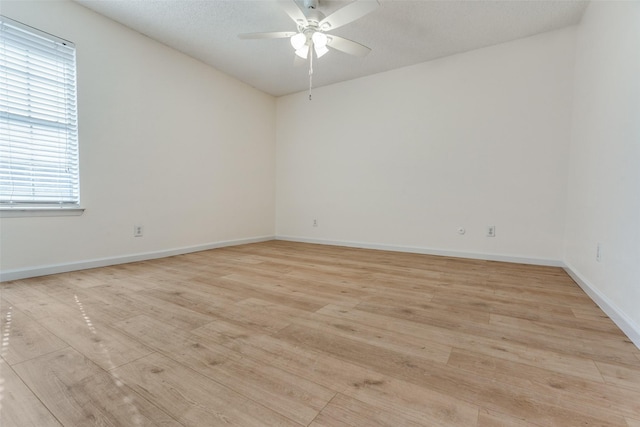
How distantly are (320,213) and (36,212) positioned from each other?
3159mm

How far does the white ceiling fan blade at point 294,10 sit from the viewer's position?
2033 millimetres

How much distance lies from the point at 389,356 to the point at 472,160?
2809 mm

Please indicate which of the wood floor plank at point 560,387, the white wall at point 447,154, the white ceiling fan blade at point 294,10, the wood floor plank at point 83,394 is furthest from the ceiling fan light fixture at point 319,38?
the wood floor plank at point 83,394

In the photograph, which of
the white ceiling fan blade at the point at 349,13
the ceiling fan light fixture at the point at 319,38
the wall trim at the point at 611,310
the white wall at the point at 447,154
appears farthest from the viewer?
the white wall at the point at 447,154

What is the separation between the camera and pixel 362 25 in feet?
8.85

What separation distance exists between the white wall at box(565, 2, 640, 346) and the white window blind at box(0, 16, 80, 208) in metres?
4.03

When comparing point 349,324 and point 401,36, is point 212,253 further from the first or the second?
point 401,36

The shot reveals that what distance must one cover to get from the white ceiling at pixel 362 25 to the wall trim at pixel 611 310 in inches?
93.0

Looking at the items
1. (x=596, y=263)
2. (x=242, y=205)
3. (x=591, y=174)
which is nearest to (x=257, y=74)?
(x=242, y=205)

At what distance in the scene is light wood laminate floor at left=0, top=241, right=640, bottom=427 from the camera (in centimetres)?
86

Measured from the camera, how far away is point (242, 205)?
4.23m

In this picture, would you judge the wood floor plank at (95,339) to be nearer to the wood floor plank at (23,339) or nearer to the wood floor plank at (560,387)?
the wood floor plank at (23,339)

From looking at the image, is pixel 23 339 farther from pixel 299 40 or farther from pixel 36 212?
pixel 299 40

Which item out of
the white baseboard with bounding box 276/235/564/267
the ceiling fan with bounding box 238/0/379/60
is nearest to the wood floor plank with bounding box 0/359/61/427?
the ceiling fan with bounding box 238/0/379/60
